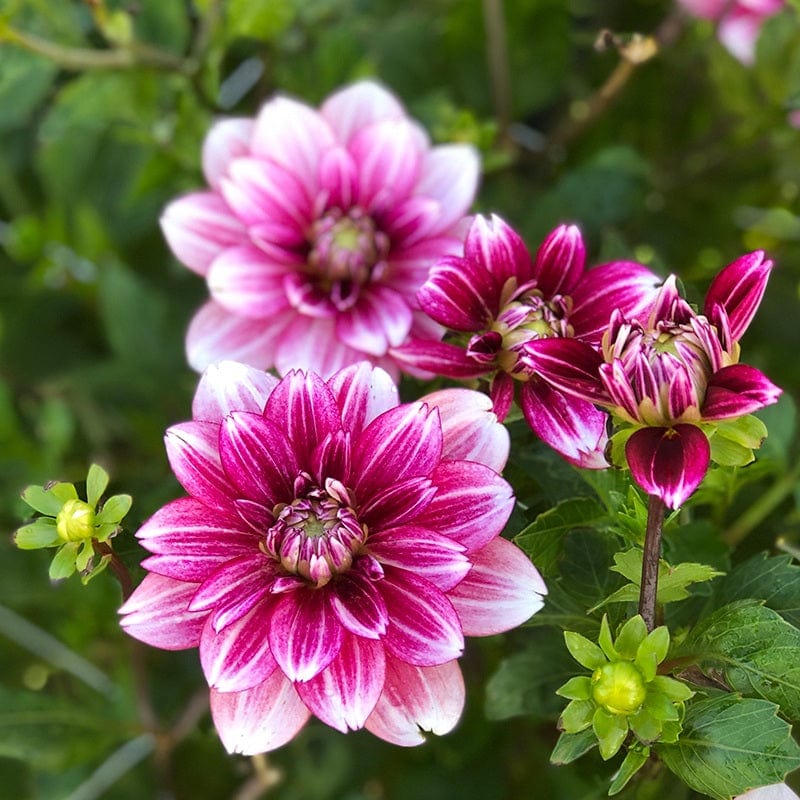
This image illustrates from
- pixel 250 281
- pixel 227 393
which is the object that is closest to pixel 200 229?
pixel 250 281

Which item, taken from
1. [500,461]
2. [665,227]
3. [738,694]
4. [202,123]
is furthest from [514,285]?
[665,227]

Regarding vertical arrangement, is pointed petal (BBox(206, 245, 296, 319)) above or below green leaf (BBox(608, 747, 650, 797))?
above

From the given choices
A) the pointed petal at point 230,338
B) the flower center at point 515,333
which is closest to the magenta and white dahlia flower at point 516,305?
the flower center at point 515,333

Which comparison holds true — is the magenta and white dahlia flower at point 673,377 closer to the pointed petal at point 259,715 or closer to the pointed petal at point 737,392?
the pointed petal at point 737,392

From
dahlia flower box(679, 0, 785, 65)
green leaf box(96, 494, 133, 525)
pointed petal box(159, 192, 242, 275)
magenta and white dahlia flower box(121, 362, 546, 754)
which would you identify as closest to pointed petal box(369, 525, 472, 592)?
magenta and white dahlia flower box(121, 362, 546, 754)

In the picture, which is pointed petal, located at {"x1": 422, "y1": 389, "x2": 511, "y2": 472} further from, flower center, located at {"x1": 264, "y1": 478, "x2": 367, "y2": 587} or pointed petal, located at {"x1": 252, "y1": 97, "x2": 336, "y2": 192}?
pointed petal, located at {"x1": 252, "y1": 97, "x2": 336, "y2": 192}
